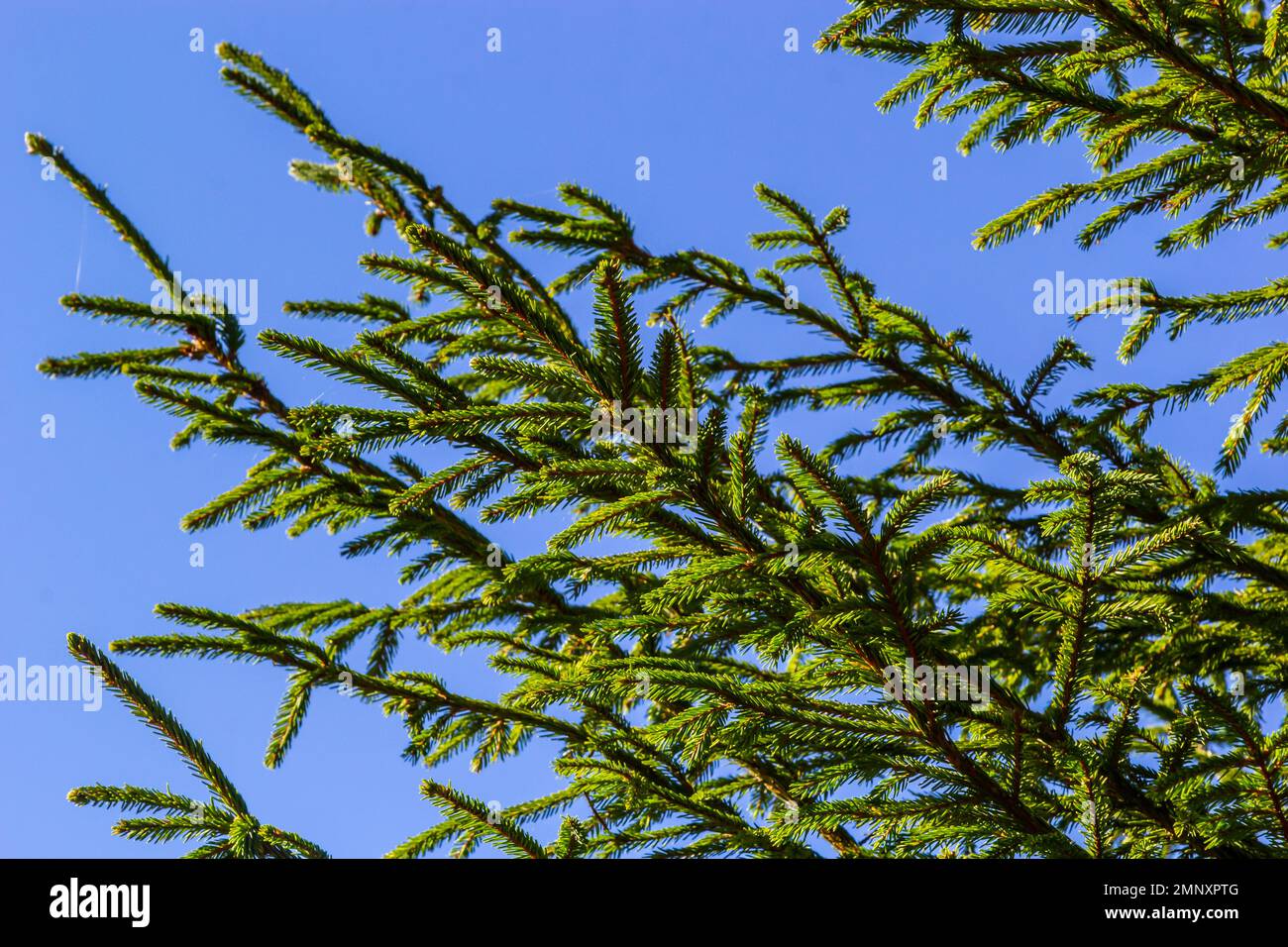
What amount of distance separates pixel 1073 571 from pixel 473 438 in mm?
1632

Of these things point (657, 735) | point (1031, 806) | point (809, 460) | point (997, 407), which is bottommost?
point (1031, 806)

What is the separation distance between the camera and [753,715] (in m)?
2.50

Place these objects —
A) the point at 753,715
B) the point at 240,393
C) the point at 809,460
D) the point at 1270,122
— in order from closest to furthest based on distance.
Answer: the point at 809,460, the point at 753,715, the point at 1270,122, the point at 240,393

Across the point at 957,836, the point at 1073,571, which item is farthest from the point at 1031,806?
the point at 1073,571

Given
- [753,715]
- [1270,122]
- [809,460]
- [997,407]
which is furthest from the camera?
[997,407]

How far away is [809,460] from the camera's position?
Answer: 7.53ft

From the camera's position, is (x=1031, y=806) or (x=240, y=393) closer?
(x=1031, y=806)

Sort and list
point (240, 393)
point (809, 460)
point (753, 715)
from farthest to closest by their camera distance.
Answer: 1. point (240, 393)
2. point (753, 715)
3. point (809, 460)

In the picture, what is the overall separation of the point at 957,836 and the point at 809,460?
116 cm
